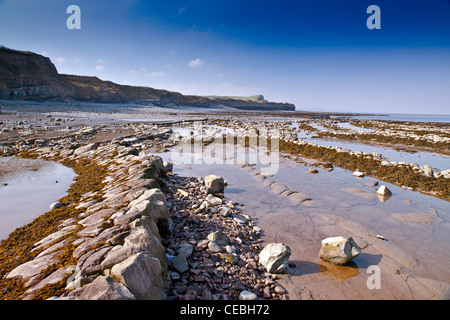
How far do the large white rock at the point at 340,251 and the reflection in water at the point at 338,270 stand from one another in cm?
11

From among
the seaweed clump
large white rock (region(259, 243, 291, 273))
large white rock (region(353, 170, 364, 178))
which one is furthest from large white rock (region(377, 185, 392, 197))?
the seaweed clump

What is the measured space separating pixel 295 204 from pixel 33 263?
7.20m

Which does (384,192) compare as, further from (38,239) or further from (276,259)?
(38,239)

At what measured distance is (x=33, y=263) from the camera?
3.63 metres

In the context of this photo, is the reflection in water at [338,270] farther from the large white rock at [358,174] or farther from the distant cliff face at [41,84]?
the distant cliff face at [41,84]

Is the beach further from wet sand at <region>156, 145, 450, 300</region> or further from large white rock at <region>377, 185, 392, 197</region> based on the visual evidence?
large white rock at <region>377, 185, 392, 197</region>

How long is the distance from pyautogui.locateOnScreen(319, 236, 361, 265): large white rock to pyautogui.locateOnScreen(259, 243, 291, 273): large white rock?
1066 mm

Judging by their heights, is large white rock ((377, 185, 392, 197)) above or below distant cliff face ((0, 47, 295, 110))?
below

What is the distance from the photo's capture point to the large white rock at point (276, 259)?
4.21 meters

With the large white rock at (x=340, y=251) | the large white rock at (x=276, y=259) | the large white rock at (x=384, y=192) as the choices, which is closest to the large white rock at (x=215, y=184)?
the large white rock at (x=276, y=259)

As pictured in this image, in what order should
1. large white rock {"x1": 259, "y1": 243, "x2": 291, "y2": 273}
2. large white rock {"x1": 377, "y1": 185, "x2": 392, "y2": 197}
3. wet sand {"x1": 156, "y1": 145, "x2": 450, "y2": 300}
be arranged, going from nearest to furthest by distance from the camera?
wet sand {"x1": 156, "y1": 145, "x2": 450, "y2": 300}, large white rock {"x1": 259, "y1": 243, "x2": 291, "y2": 273}, large white rock {"x1": 377, "y1": 185, "x2": 392, "y2": 197}

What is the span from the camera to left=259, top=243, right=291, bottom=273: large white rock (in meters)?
4.21
